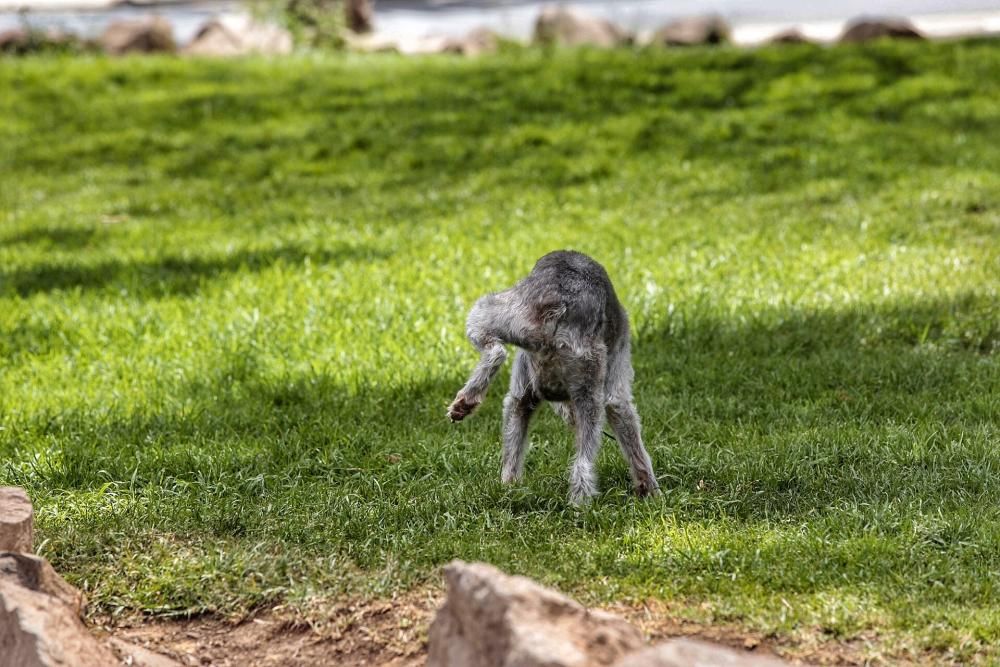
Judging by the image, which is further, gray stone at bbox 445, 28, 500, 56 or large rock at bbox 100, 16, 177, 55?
large rock at bbox 100, 16, 177, 55

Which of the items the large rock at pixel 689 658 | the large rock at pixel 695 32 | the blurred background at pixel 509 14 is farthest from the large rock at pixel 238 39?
the large rock at pixel 689 658

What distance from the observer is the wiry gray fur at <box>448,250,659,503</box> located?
5188mm

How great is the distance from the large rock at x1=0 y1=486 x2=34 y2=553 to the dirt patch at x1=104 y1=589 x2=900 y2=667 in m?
0.49

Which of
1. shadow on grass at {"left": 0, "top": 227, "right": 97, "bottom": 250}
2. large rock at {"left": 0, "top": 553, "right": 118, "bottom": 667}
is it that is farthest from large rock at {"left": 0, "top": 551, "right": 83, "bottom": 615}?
shadow on grass at {"left": 0, "top": 227, "right": 97, "bottom": 250}

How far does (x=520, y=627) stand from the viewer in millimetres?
3072

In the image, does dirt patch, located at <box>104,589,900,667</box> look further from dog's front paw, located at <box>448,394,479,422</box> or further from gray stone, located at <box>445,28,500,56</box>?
gray stone, located at <box>445,28,500,56</box>

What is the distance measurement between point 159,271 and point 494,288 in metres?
2.78

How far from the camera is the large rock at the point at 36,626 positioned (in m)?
3.79

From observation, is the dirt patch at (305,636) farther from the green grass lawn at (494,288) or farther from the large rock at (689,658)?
the large rock at (689,658)

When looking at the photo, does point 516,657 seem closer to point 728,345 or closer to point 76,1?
point 728,345

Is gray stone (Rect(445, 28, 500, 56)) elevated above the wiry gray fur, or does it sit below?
above

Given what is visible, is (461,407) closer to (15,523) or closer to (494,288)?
(15,523)

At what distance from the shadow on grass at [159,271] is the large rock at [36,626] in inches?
205

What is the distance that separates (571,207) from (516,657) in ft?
28.0
